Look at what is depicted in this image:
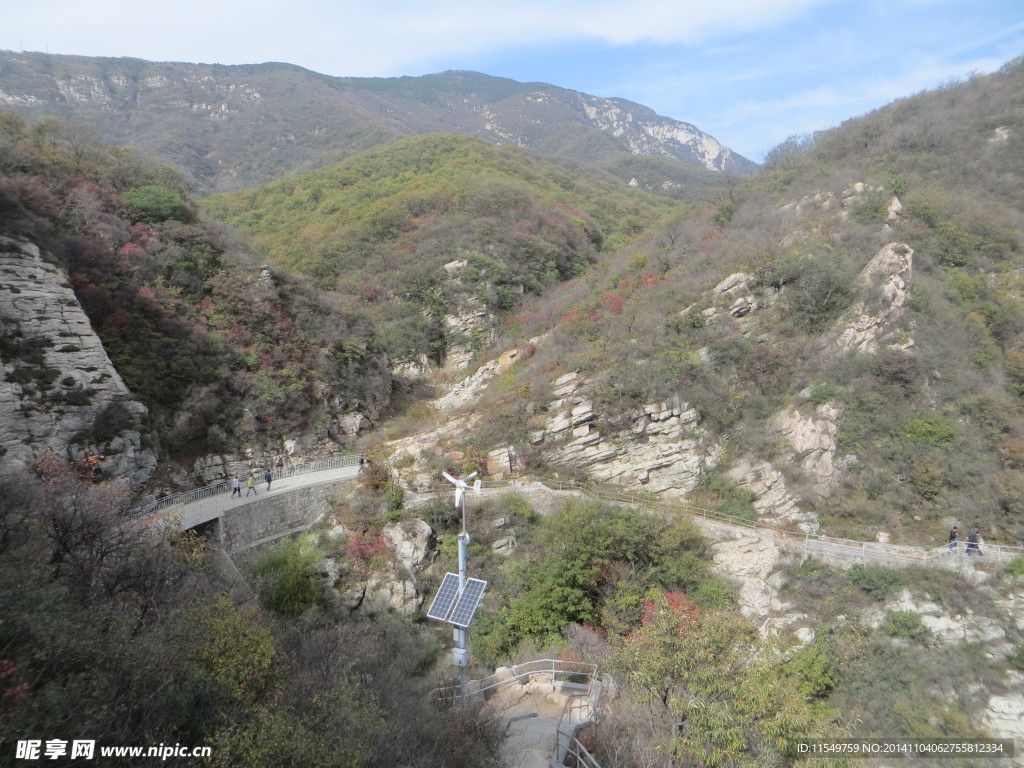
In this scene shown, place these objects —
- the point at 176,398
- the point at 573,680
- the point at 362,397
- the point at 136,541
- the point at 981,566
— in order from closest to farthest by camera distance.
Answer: the point at 136,541
the point at 573,680
the point at 981,566
the point at 176,398
the point at 362,397

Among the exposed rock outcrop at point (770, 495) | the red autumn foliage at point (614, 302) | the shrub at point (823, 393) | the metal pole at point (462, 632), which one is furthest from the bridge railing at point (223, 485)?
the shrub at point (823, 393)

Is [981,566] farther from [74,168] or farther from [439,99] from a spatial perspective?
[439,99]

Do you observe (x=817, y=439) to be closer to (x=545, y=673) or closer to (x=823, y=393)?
(x=823, y=393)

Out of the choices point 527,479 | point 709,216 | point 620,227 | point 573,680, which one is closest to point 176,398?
point 527,479

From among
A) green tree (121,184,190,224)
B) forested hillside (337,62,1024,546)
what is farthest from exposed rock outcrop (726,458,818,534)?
green tree (121,184,190,224)

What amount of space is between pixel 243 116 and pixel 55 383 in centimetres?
8927

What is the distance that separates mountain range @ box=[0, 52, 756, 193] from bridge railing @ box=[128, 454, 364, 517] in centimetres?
5914

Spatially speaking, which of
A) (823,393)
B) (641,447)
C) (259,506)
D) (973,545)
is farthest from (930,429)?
(259,506)

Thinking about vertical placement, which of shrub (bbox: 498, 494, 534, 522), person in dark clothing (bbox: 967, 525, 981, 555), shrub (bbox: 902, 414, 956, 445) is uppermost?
shrub (bbox: 902, 414, 956, 445)

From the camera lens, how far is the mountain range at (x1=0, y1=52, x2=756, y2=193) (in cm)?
7256

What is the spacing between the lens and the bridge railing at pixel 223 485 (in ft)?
54.2

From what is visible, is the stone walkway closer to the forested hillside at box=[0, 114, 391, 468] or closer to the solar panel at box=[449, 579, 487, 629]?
the forested hillside at box=[0, 114, 391, 468]

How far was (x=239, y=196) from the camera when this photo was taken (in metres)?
52.7

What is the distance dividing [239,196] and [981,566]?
61.8m
